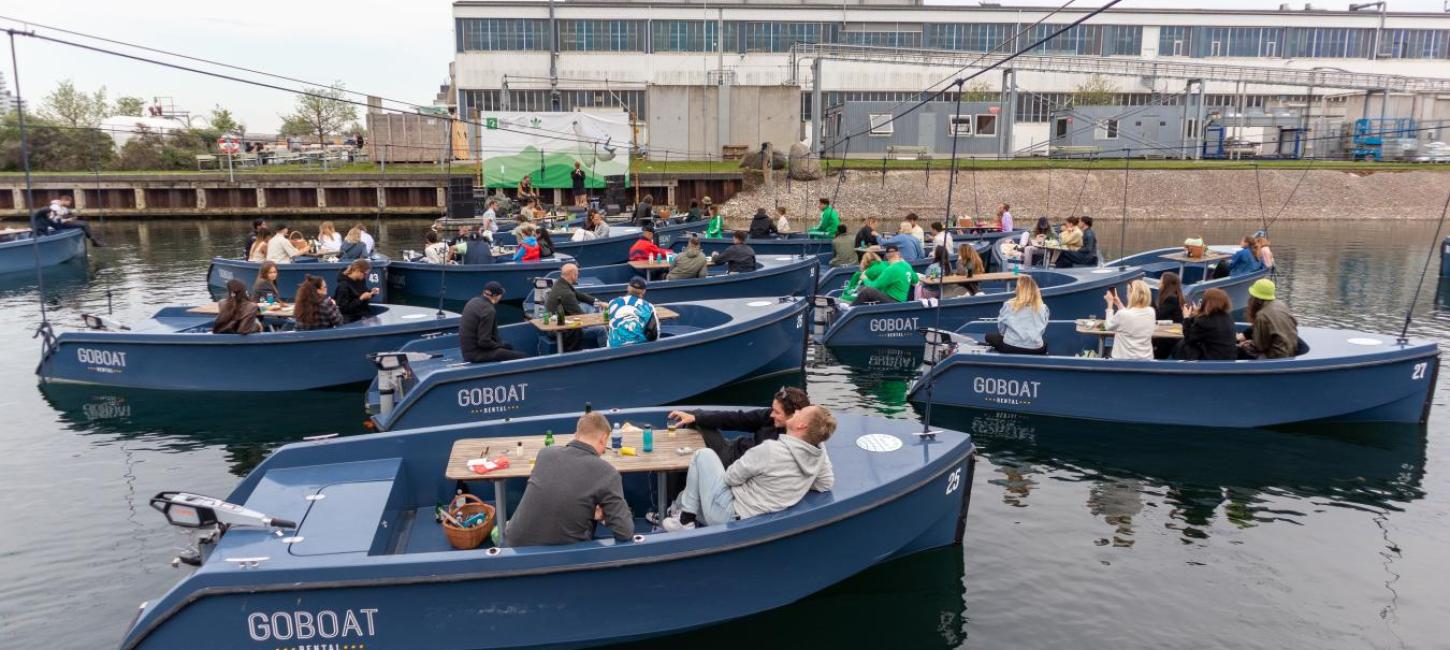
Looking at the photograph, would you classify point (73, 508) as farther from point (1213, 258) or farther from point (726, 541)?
point (1213, 258)

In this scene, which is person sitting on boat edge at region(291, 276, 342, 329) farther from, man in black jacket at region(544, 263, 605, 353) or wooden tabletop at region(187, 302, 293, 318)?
man in black jacket at region(544, 263, 605, 353)

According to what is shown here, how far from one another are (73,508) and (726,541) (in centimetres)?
709

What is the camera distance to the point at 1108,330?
1148cm

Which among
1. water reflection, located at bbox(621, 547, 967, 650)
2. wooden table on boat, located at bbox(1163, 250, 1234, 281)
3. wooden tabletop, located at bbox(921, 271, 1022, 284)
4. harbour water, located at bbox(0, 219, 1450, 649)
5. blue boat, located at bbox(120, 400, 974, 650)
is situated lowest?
water reflection, located at bbox(621, 547, 967, 650)

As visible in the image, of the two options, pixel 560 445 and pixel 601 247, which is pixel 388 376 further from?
pixel 601 247

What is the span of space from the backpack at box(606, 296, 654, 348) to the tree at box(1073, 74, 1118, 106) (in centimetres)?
5156

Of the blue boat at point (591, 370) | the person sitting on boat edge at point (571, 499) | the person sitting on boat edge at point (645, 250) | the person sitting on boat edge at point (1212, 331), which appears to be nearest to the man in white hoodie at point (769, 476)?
the person sitting on boat edge at point (571, 499)

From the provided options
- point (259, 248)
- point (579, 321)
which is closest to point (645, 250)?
point (579, 321)

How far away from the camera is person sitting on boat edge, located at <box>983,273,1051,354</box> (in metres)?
11.6

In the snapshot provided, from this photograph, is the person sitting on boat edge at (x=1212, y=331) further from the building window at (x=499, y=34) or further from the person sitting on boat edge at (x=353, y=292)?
the building window at (x=499, y=34)

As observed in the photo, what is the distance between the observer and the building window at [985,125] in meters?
49.6

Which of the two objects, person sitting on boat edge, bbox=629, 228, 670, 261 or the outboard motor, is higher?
person sitting on boat edge, bbox=629, 228, 670, 261

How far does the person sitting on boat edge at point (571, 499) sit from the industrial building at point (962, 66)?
4220 cm

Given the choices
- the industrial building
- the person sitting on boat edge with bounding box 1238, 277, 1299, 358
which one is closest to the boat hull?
the person sitting on boat edge with bounding box 1238, 277, 1299, 358
